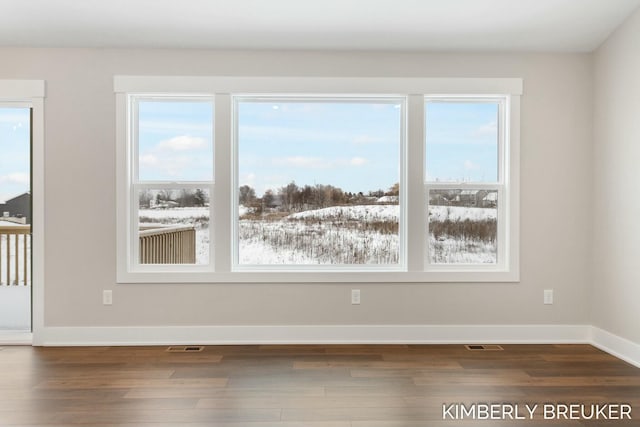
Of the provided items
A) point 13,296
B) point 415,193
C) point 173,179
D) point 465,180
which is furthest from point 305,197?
point 13,296

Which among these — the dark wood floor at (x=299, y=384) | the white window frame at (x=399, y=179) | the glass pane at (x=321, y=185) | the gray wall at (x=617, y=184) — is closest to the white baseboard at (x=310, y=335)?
the dark wood floor at (x=299, y=384)

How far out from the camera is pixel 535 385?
10.2 ft

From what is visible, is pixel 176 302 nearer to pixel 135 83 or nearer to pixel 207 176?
pixel 207 176

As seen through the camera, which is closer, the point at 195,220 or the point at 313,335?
the point at 313,335

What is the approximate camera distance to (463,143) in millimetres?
4234

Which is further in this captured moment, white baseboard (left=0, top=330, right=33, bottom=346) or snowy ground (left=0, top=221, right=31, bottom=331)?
snowy ground (left=0, top=221, right=31, bottom=331)

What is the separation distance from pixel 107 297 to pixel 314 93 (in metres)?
2.56

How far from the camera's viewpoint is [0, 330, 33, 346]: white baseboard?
13.3 feet

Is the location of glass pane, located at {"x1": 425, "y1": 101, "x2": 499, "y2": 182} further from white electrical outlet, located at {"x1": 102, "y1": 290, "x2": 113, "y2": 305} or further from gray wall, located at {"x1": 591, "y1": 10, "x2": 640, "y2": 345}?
white electrical outlet, located at {"x1": 102, "y1": 290, "x2": 113, "y2": 305}

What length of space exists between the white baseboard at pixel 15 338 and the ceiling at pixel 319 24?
2537 mm

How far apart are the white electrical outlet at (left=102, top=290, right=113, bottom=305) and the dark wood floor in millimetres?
395

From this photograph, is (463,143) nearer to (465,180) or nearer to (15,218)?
(465,180)

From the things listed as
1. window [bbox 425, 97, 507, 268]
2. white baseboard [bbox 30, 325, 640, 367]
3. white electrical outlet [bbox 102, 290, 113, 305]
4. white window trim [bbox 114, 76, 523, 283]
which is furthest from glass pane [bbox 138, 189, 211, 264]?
window [bbox 425, 97, 507, 268]

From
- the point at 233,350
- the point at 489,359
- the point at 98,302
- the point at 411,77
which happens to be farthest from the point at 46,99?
the point at 489,359
